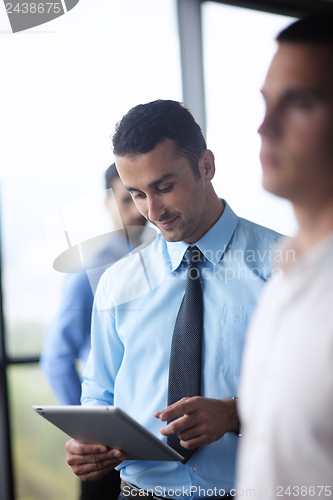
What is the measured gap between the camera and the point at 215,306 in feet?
3.14

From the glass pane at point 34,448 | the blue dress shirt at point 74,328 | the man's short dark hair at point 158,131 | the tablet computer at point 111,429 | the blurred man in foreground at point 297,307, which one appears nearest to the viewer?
the blurred man in foreground at point 297,307

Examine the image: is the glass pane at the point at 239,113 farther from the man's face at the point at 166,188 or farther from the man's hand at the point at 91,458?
the man's hand at the point at 91,458

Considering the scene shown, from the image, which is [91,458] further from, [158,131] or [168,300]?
[158,131]

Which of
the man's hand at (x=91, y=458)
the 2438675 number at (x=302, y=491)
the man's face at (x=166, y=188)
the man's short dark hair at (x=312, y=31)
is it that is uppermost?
the man's short dark hair at (x=312, y=31)

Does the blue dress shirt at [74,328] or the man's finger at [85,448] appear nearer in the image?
the man's finger at [85,448]

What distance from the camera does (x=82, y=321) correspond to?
1.40m

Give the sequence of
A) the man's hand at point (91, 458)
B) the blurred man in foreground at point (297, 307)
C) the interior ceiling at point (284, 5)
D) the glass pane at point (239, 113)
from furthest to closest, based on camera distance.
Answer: the interior ceiling at point (284, 5)
the glass pane at point (239, 113)
the man's hand at point (91, 458)
the blurred man in foreground at point (297, 307)

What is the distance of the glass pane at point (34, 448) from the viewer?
1.88 m

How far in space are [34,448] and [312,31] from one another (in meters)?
2.05

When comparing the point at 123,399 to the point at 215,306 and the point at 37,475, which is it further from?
the point at 37,475

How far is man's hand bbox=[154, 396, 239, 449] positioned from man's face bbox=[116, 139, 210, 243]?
38 cm

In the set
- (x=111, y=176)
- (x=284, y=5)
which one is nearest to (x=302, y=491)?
(x=111, y=176)

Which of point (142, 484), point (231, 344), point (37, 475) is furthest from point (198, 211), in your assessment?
point (37, 475)

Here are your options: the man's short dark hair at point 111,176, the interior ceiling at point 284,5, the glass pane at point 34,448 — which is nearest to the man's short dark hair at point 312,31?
the man's short dark hair at point 111,176
